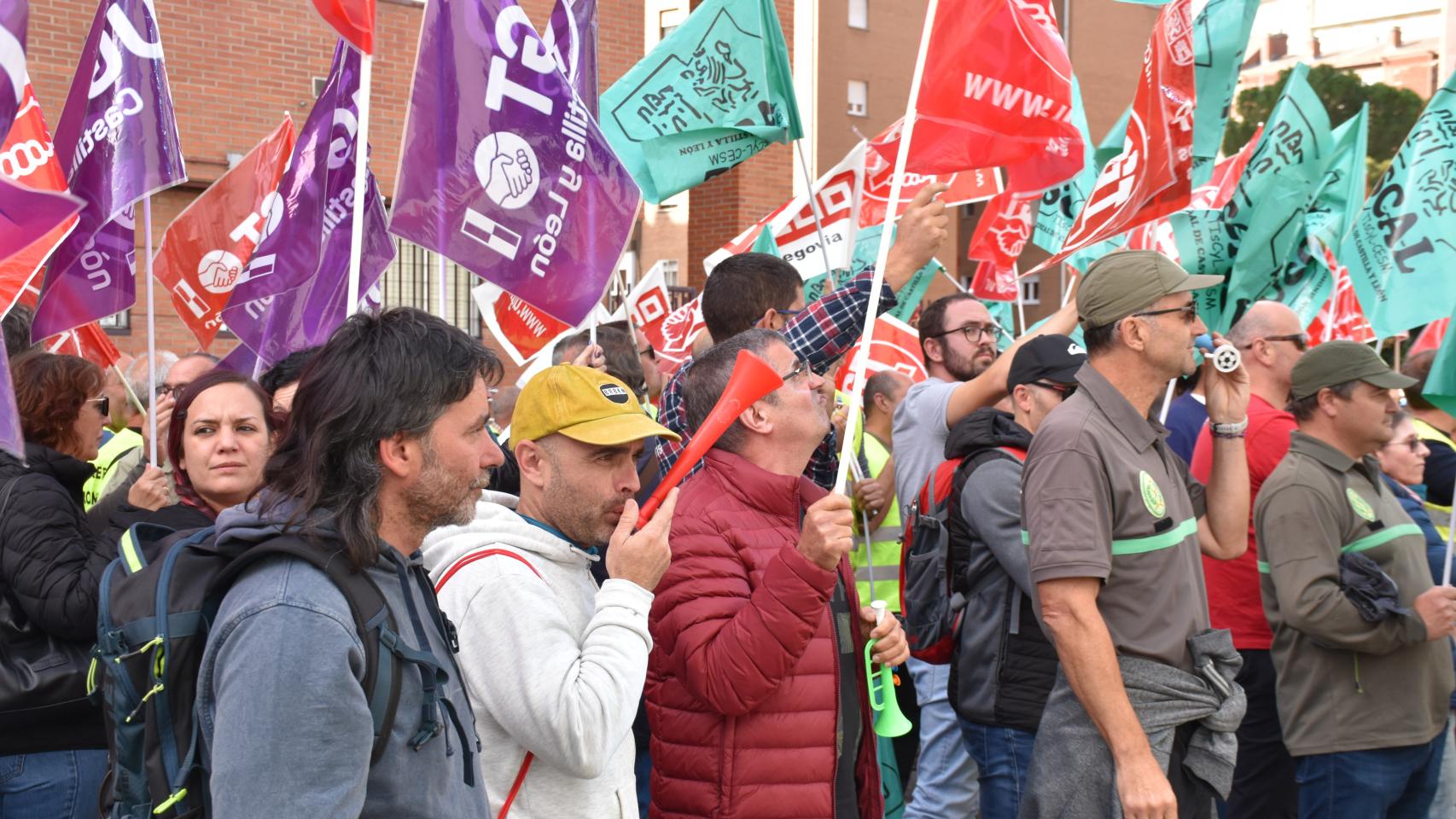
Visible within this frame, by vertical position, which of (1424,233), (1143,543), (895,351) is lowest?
(1143,543)

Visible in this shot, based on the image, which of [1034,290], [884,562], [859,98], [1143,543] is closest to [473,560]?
[1143,543]

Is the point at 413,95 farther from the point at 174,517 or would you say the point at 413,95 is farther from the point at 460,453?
the point at 460,453

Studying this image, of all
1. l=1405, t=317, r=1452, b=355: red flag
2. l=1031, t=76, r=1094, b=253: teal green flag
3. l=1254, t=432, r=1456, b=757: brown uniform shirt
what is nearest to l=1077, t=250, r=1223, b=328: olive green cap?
l=1254, t=432, r=1456, b=757: brown uniform shirt

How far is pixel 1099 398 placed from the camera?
383 cm

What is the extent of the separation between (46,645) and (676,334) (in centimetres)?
658

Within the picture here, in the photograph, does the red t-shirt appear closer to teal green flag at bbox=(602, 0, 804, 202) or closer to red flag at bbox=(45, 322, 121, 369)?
teal green flag at bbox=(602, 0, 804, 202)

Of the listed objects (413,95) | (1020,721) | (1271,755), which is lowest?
(1271,755)

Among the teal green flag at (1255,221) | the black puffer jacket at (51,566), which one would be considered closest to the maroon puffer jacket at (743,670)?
the black puffer jacket at (51,566)

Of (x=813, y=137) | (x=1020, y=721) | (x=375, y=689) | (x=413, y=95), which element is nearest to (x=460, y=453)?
(x=375, y=689)

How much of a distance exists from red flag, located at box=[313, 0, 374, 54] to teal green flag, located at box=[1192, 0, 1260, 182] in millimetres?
3332

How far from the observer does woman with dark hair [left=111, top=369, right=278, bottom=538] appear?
4.11m

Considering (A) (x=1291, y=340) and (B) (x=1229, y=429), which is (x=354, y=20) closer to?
(B) (x=1229, y=429)

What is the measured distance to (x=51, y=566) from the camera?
3.77 meters

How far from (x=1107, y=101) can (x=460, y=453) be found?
38.7 metres
